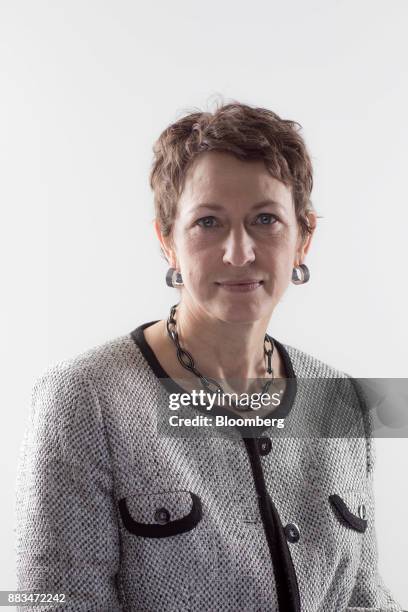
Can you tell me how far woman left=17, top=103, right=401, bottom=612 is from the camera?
4.54 feet

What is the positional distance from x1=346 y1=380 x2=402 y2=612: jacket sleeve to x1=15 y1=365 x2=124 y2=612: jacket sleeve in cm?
50

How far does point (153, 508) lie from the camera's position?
4.61 ft

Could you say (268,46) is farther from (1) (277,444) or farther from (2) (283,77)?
(1) (277,444)

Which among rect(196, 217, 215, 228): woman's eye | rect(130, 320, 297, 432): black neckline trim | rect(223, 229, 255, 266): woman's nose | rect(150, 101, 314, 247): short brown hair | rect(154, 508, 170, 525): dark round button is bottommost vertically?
rect(154, 508, 170, 525): dark round button

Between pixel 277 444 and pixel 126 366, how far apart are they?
308mm

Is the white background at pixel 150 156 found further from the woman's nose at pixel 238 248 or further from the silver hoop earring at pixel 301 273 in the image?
the woman's nose at pixel 238 248

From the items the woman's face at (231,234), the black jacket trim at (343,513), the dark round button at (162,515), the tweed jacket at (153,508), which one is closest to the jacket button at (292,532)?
the tweed jacket at (153,508)

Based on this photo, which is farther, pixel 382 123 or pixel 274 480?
pixel 382 123

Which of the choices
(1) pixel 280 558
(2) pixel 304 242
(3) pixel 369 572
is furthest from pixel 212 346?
(3) pixel 369 572

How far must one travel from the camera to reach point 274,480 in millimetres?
1518

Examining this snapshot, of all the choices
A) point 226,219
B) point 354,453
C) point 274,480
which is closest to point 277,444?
point 274,480

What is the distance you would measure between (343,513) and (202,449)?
30 cm

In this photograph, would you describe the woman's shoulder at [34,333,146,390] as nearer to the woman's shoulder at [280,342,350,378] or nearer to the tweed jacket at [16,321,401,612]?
the tweed jacket at [16,321,401,612]

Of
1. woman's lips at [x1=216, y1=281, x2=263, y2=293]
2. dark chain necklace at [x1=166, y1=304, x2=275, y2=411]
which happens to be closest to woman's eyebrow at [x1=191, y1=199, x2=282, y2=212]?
woman's lips at [x1=216, y1=281, x2=263, y2=293]
